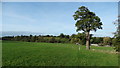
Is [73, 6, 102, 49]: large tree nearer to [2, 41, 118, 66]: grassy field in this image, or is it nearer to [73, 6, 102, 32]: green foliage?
[73, 6, 102, 32]: green foliage

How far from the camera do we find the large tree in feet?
69.6

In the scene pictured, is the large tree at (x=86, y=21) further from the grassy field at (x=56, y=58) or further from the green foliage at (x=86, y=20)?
the grassy field at (x=56, y=58)

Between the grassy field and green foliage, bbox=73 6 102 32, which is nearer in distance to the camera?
the grassy field

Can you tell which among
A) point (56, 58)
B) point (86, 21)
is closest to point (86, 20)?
point (86, 21)

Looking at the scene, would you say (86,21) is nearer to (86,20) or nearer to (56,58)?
(86,20)

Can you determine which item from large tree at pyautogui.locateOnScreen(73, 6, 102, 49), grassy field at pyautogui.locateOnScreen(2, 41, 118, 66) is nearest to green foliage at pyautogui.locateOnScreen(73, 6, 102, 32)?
large tree at pyautogui.locateOnScreen(73, 6, 102, 49)

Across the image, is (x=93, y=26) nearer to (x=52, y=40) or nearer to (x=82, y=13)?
(x=82, y=13)

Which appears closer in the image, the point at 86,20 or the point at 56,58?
the point at 56,58

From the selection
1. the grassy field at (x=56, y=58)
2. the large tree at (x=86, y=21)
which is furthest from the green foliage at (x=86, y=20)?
the grassy field at (x=56, y=58)

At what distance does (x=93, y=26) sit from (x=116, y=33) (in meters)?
13.8

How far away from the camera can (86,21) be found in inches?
834

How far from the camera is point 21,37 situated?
68.2 metres

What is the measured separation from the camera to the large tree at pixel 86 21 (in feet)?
69.6

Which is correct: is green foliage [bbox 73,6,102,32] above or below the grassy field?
above
